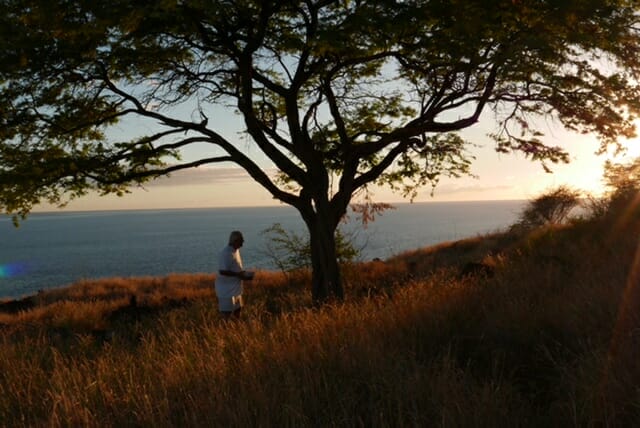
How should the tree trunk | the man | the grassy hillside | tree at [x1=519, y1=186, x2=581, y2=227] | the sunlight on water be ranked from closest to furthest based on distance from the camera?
the grassy hillside, the man, the tree trunk, tree at [x1=519, y1=186, x2=581, y2=227], the sunlight on water

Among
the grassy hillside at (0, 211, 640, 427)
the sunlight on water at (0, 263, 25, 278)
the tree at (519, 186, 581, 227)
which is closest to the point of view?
the grassy hillside at (0, 211, 640, 427)

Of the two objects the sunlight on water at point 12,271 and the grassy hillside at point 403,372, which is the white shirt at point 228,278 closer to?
the grassy hillside at point 403,372

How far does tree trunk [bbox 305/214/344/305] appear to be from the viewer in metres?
12.6

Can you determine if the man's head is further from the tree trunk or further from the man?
the tree trunk

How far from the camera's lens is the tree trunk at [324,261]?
41.4 ft

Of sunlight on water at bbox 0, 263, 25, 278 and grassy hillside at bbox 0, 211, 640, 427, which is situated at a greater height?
grassy hillside at bbox 0, 211, 640, 427

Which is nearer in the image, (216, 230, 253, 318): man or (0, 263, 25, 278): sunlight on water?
(216, 230, 253, 318): man

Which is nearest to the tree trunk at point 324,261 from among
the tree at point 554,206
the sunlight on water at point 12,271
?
the tree at point 554,206

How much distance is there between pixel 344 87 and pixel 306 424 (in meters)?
12.7

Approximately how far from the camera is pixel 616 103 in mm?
10680

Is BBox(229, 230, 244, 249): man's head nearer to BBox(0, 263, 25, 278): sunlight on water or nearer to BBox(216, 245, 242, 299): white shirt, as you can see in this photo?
BBox(216, 245, 242, 299): white shirt

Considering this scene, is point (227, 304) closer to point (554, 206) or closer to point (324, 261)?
point (324, 261)

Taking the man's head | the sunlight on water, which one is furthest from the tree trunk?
the sunlight on water

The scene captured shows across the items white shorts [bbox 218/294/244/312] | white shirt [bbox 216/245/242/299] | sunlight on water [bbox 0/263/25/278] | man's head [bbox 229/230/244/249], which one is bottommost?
sunlight on water [bbox 0/263/25/278]
